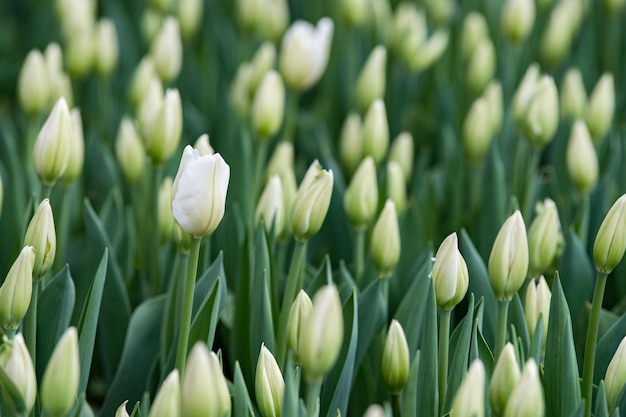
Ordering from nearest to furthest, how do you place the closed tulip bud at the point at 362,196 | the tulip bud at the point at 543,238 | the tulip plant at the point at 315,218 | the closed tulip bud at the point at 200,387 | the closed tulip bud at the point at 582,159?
the closed tulip bud at the point at 200,387 < the tulip plant at the point at 315,218 < the tulip bud at the point at 543,238 < the closed tulip bud at the point at 362,196 < the closed tulip bud at the point at 582,159

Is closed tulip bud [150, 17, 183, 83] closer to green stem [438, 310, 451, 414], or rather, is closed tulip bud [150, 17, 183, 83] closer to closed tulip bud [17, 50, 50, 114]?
closed tulip bud [17, 50, 50, 114]

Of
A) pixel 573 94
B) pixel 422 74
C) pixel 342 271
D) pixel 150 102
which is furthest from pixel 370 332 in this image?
pixel 422 74

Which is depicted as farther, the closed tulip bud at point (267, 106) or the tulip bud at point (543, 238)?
the closed tulip bud at point (267, 106)

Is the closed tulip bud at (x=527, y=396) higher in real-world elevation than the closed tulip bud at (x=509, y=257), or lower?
lower

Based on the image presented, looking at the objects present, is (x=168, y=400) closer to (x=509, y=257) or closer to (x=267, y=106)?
(x=509, y=257)

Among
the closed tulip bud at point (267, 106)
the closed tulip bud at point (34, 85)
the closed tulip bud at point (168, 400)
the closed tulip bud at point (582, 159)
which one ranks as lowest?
the closed tulip bud at point (168, 400)

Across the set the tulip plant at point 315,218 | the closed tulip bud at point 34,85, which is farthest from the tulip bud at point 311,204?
the closed tulip bud at point 34,85

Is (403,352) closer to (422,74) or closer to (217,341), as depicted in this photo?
(217,341)

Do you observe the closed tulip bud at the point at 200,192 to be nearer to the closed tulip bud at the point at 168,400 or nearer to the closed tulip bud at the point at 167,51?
the closed tulip bud at the point at 168,400
